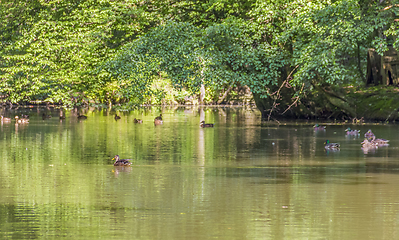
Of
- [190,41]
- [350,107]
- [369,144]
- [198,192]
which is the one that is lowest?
[198,192]

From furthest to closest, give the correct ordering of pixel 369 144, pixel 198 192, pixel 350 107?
pixel 350 107, pixel 369 144, pixel 198 192

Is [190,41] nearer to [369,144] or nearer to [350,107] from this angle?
[350,107]

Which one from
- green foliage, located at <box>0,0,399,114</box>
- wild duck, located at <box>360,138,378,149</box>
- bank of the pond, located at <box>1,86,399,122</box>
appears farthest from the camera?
bank of the pond, located at <box>1,86,399,122</box>

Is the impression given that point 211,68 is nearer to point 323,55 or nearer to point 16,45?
point 323,55

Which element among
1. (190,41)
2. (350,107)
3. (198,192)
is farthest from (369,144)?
(350,107)

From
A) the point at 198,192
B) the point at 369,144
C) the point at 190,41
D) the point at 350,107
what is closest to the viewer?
the point at 198,192

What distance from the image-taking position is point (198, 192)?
409 inches

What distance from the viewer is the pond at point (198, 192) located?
7.88 m

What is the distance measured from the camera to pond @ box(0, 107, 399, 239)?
7883 millimetres

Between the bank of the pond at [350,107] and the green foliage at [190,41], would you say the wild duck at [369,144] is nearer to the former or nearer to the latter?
the green foliage at [190,41]

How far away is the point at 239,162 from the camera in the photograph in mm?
14625

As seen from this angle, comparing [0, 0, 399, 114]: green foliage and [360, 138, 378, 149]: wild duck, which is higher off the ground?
[0, 0, 399, 114]: green foliage

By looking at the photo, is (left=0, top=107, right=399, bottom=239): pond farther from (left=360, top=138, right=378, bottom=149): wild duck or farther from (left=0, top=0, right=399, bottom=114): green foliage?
(left=0, top=0, right=399, bottom=114): green foliage

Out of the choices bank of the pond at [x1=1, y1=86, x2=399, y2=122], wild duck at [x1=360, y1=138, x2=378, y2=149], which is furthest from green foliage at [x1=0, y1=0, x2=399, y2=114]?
wild duck at [x1=360, y1=138, x2=378, y2=149]
